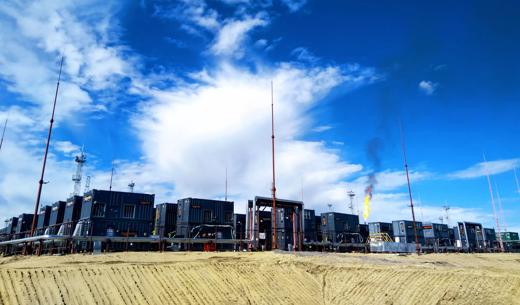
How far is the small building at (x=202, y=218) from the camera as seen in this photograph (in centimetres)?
4444

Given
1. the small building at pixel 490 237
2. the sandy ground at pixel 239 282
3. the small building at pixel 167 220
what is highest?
the small building at pixel 167 220

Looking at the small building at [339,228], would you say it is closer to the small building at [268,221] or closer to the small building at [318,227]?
the small building at [318,227]

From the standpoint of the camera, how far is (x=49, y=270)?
15.5m

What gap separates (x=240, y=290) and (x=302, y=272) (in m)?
5.05

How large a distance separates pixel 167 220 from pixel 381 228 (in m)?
47.0

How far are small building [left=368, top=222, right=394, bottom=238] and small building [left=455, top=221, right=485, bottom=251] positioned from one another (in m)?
18.4

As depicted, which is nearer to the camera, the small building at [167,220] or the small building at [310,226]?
the small building at [167,220]

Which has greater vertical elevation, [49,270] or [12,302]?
[49,270]

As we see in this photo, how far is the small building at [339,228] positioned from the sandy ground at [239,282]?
38.9 metres

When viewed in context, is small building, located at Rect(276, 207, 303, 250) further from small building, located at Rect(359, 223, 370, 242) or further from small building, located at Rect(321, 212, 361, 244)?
small building, located at Rect(359, 223, 370, 242)

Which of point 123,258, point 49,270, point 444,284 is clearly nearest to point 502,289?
point 444,284

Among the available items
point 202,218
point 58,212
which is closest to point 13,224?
point 58,212

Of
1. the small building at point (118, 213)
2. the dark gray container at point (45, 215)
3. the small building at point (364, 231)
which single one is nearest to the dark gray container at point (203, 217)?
the small building at point (118, 213)

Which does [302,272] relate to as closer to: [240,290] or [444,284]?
[240,290]
